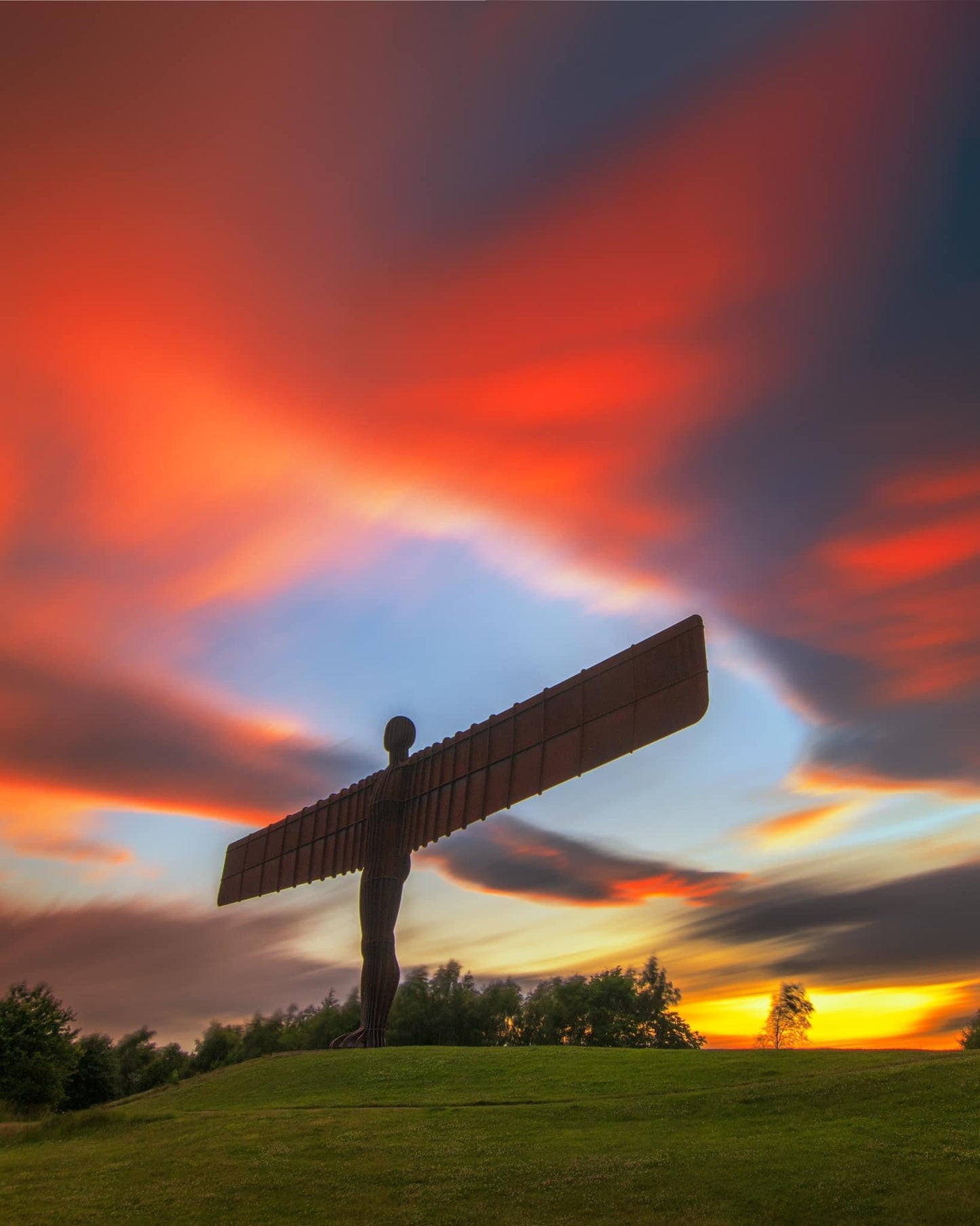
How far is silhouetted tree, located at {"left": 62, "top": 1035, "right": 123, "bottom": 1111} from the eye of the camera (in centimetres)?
4581

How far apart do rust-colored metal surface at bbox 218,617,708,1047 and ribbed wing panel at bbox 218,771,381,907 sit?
47 millimetres

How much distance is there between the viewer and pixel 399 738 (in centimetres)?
3216

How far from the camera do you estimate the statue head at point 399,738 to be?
31906 mm

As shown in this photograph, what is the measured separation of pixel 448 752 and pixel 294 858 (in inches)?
334

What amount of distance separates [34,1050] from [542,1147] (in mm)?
32567

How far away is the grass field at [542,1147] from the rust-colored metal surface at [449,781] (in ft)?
16.5

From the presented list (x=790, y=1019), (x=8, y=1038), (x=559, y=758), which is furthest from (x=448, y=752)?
(x=790, y=1019)

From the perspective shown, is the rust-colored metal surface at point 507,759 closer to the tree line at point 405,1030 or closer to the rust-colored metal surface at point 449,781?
the rust-colored metal surface at point 449,781

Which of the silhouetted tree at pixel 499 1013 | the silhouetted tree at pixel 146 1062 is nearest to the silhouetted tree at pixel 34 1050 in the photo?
the silhouetted tree at pixel 146 1062

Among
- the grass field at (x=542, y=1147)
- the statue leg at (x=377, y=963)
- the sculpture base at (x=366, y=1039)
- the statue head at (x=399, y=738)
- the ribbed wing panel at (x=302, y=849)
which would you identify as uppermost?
the statue head at (x=399, y=738)

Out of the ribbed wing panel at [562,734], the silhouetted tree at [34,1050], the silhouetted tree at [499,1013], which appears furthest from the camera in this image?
the silhouetted tree at [499,1013]

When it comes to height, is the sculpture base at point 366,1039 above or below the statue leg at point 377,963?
below

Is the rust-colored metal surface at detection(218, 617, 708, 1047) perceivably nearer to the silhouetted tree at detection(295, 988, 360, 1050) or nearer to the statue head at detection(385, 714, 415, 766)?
the statue head at detection(385, 714, 415, 766)

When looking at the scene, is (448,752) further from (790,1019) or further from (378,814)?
(790,1019)
